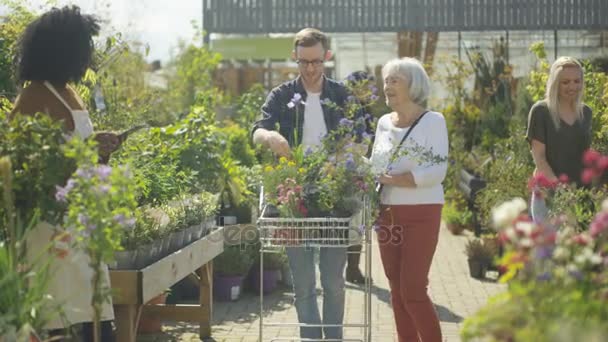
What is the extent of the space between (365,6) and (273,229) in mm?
10447

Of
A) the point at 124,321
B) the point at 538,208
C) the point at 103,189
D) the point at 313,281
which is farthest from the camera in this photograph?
the point at 538,208

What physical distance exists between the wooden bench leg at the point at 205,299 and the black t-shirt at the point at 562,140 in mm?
2188

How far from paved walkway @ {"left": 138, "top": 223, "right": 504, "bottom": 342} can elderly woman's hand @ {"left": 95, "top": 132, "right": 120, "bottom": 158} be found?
2.35 m

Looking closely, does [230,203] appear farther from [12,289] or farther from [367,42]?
[367,42]

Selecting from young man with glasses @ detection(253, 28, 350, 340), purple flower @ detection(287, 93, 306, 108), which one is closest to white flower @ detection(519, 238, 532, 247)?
young man with glasses @ detection(253, 28, 350, 340)

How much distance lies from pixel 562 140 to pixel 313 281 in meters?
1.86

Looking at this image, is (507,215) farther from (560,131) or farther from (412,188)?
(560,131)

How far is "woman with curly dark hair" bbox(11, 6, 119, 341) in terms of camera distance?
5020 mm

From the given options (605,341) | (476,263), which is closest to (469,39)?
(476,263)

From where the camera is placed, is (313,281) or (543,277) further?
(313,281)

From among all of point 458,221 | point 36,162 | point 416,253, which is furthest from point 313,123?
point 458,221

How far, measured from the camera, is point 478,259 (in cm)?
956

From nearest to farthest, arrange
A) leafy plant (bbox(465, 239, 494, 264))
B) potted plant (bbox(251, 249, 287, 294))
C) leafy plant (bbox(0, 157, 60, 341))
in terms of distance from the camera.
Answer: leafy plant (bbox(0, 157, 60, 341)), potted plant (bbox(251, 249, 287, 294)), leafy plant (bbox(465, 239, 494, 264))

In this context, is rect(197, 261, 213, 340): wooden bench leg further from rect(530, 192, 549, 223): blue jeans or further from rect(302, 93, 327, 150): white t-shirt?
rect(530, 192, 549, 223): blue jeans
